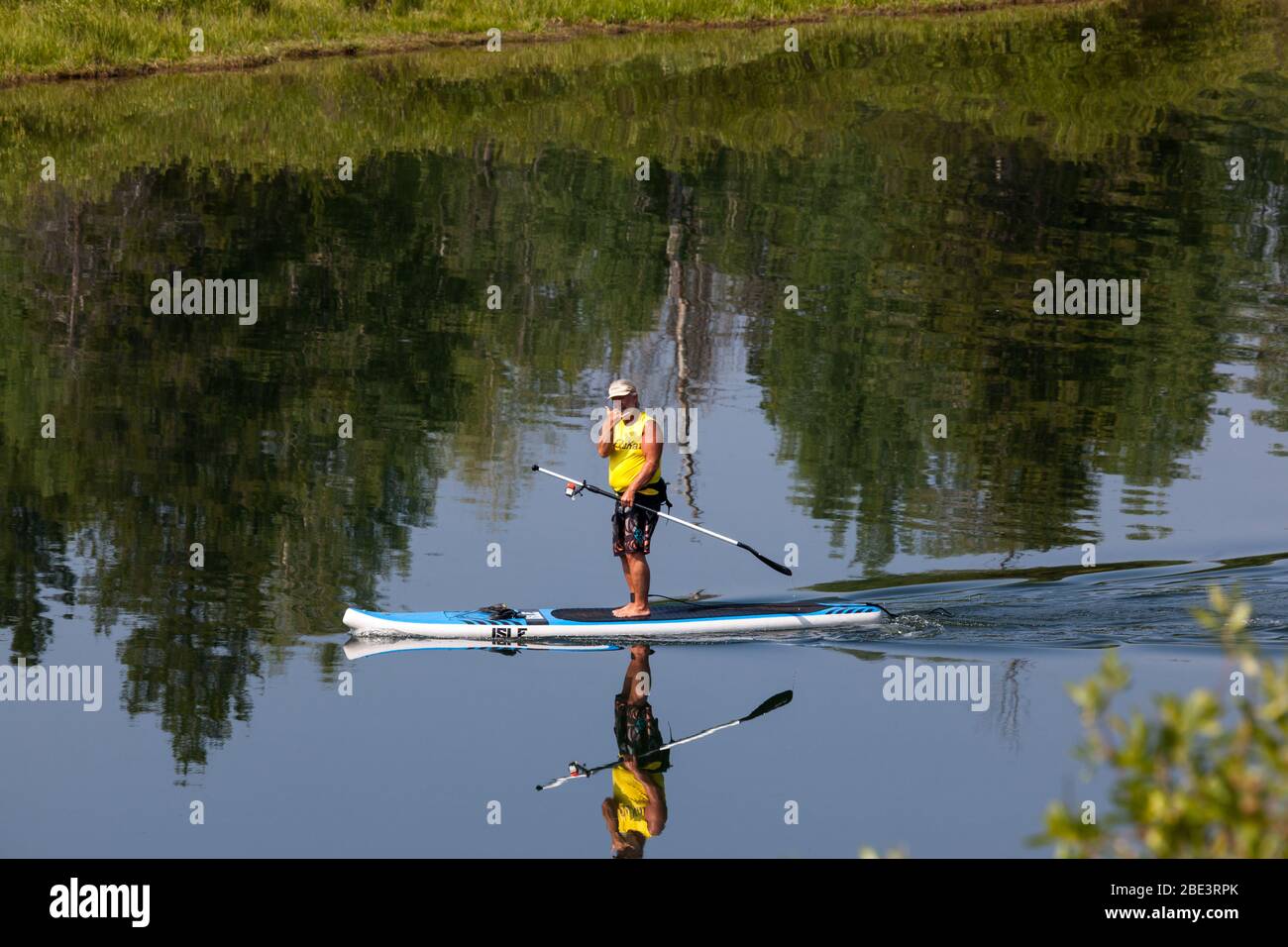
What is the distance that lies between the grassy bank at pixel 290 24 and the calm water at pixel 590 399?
110 centimetres

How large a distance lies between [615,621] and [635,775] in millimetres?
2553

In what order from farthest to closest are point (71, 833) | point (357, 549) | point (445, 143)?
point (445, 143), point (357, 549), point (71, 833)

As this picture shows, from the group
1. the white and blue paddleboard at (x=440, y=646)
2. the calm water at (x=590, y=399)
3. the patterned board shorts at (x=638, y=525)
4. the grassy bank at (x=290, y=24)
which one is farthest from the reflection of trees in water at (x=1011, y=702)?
the grassy bank at (x=290, y=24)

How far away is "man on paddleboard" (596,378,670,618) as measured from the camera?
15.7 m

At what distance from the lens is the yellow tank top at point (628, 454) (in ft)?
51.5

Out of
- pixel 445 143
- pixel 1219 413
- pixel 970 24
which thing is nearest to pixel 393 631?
pixel 1219 413

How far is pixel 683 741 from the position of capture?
550 inches

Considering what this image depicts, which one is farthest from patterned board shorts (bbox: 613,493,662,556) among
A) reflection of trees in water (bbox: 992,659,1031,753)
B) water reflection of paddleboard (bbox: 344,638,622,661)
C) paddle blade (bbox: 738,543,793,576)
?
reflection of trees in water (bbox: 992,659,1031,753)

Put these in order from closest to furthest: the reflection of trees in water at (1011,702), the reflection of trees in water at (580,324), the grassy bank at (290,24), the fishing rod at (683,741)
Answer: the fishing rod at (683,741)
the reflection of trees in water at (1011,702)
the reflection of trees in water at (580,324)
the grassy bank at (290,24)

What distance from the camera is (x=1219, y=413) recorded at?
23.8 m

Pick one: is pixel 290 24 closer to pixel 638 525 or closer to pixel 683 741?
pixel 638 525

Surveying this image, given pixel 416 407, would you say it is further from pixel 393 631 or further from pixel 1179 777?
pixel 1179 777

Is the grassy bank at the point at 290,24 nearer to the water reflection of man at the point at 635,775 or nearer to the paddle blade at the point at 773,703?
the water reflection of man at the point at 635,775
